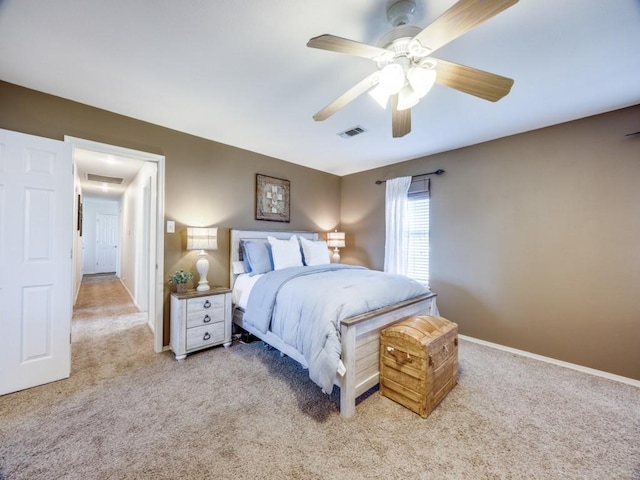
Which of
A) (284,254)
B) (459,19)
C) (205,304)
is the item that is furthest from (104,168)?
(459,19)

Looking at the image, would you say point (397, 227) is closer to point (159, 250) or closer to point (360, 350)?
point (360, 350)

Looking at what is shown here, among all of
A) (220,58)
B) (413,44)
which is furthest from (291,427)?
(220,58)

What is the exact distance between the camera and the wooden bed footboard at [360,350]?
1.85 meters

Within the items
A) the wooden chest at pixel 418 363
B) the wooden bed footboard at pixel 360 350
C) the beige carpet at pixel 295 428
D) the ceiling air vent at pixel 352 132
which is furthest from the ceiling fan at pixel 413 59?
the beige carpet at pixel 295 428

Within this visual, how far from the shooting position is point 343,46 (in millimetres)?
1295

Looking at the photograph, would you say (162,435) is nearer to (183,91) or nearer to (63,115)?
(183,91)

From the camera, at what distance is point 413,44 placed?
4.43 feet

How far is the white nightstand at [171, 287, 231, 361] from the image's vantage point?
269 centimetres

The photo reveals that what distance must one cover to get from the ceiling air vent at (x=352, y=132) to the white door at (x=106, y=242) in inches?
368

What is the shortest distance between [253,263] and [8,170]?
2.19m

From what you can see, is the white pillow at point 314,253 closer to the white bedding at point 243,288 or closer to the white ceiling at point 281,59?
the white bedding at point 243,288

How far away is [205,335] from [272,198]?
6.89 feet

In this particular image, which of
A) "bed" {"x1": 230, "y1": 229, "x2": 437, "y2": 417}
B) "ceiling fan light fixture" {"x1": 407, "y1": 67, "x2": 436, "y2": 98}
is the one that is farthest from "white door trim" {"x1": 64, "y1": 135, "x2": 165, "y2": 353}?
"ceiling fan light fixture" {"x1": 407, "y1": 67, "x2": 436, "y2": 98}

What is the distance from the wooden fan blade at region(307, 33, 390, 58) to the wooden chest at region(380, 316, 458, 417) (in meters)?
1.84
